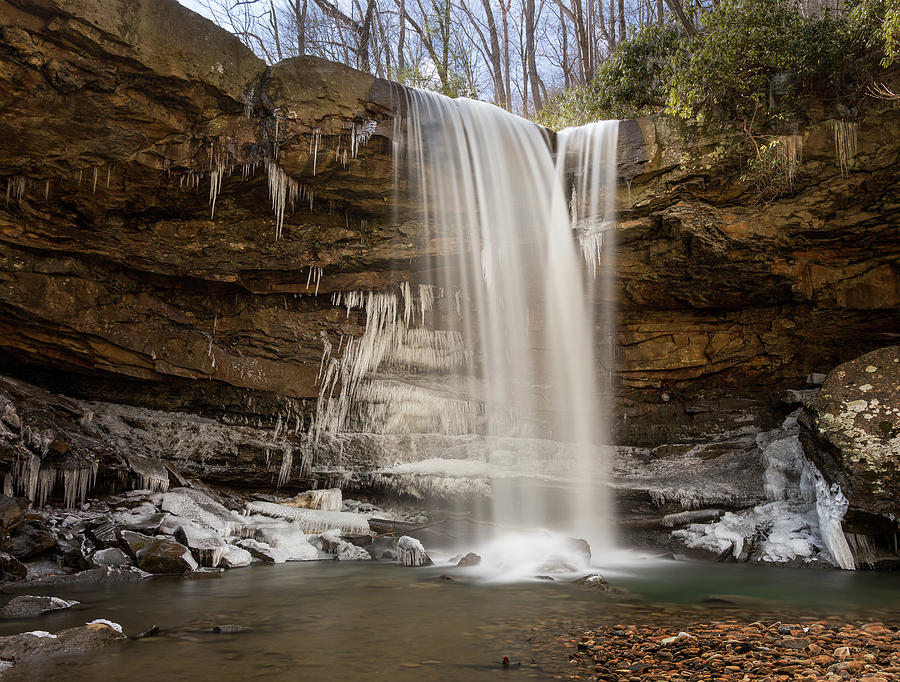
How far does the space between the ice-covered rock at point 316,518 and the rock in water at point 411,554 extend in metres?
1.46

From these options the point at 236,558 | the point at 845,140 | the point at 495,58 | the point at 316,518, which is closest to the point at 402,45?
the point at 495,58

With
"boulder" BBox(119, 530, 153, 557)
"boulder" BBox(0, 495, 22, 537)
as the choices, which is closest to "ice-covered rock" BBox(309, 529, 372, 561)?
"boulder" BBox(119, 530, 153, 557)

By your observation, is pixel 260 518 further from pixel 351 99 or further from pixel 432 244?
pixel 351 99

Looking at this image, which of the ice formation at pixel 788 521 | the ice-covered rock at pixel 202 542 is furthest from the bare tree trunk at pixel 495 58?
the ice-covered rock at pixel 202 542

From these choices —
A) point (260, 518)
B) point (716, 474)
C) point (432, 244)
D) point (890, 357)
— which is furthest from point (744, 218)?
point (260, 518)

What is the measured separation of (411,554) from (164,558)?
11.2 ft

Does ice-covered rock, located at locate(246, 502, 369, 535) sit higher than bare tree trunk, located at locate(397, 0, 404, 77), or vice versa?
bare tree trunk, located at locate(397, 0, 404, 77)

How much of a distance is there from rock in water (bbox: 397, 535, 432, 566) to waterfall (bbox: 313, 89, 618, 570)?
2228mm

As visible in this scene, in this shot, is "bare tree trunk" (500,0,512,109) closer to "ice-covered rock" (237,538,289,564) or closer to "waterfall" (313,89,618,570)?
"waterfall" (313,89,618,570)

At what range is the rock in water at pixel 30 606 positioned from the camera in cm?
521

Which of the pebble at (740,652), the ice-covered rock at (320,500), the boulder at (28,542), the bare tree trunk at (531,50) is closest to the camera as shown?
the pebble at (740,652)

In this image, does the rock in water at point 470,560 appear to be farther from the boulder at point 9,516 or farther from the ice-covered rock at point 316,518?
the boulder at point 9,516

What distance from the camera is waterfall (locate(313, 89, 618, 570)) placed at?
1096cm

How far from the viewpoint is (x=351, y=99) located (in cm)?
952
